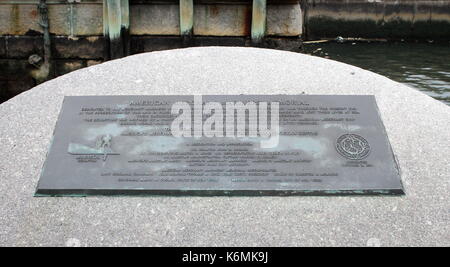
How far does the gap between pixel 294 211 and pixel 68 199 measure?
4.70 ft

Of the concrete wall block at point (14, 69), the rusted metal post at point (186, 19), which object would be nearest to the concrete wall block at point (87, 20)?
the concrete wall block at point (14, 69)

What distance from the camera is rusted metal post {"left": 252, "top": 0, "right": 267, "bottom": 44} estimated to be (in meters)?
6.82

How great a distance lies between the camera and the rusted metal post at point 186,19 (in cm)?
687

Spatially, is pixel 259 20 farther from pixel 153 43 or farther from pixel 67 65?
pixel 67 65

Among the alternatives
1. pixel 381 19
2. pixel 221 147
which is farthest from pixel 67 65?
pixel 381 19

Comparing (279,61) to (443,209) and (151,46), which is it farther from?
(151,46)

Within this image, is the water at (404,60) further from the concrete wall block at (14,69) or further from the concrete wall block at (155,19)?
the concrete wall block at (14,69)

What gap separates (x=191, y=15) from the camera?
691 cm

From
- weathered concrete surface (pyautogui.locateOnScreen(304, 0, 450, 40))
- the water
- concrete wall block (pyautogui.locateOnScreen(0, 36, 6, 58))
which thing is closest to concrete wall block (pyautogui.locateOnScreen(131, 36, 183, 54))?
concrete wall block (pyautogui.locateOnScreen(0, 36, 6, 58))

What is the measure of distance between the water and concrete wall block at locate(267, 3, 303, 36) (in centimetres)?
307

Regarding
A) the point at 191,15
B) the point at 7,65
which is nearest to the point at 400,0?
the point at 191,15

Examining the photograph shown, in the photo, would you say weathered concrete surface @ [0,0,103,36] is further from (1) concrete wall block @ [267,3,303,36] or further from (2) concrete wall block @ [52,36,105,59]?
(1) concrete wall block @ [267,3,303,36]

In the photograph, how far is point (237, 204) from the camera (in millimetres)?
3146

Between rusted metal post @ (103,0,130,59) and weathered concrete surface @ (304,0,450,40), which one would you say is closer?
rusted metal post @ (103,0,130,59)
